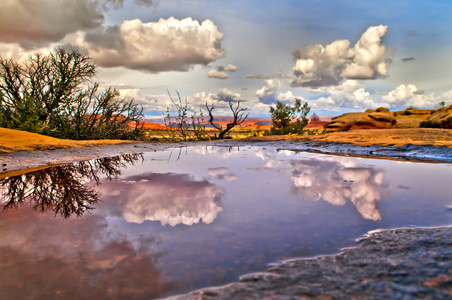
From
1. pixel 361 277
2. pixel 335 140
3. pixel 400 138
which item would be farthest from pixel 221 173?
pixel 400 138

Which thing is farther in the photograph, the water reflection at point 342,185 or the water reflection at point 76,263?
the water reflection at point 342,185

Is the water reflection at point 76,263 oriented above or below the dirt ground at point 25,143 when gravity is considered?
below

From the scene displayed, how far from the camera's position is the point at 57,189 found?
3545mm

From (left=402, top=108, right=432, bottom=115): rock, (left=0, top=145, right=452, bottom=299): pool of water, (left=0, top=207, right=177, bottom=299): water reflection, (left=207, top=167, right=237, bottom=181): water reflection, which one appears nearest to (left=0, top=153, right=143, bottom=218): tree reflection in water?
(left=0, top=145, right=452, bottom=299): pool of water

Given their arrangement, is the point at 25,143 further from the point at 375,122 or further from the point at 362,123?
the point at 375,122

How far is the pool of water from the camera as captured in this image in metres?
1.46

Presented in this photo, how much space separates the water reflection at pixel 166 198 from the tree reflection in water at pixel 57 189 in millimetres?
313

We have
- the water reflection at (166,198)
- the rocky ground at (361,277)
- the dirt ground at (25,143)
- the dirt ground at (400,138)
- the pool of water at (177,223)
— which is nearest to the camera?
the rocky ground at (361,277)

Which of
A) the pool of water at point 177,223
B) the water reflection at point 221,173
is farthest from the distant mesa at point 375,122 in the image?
the water reflection at point 221,173

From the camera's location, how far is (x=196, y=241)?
1.89 m

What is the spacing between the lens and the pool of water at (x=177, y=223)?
1460 mm

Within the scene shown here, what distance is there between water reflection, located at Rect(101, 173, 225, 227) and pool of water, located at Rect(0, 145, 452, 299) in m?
0.01

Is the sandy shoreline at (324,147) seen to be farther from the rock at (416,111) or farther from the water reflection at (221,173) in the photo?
the rock at (416,111)

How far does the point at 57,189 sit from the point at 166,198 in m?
1.62
